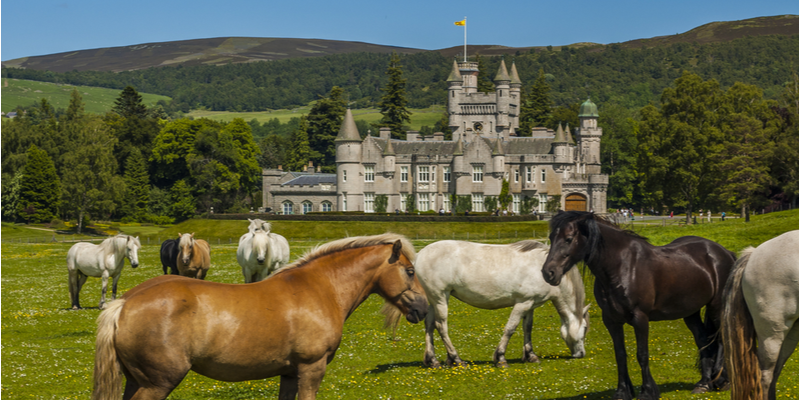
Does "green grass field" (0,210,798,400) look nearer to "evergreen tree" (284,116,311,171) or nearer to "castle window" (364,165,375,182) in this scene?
"castle window" (364,165,375,182)

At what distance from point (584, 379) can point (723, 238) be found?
1639 centimetres

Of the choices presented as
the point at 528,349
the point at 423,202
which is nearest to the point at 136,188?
the point at 423,202

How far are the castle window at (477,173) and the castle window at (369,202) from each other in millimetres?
12111

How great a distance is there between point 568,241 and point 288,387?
13.8ft

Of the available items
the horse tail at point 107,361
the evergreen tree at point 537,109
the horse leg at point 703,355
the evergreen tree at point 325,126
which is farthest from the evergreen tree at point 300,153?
the horse tail at point 107,361

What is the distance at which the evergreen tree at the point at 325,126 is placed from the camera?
12138 cm

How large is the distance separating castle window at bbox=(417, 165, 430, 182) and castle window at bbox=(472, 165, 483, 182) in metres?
5.65

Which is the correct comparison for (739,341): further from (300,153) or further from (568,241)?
(300,153)

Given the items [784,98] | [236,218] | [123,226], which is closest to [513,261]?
[784,98]

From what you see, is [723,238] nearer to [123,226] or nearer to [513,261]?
[513,261]

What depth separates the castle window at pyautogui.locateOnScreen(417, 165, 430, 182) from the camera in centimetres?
8800

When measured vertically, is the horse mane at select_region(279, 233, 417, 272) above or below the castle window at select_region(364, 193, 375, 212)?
above

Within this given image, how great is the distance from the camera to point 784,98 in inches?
2495

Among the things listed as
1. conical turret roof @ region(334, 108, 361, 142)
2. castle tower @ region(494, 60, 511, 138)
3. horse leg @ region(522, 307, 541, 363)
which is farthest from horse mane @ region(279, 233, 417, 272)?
castle tower @ region(494, 60, 511, 138)
